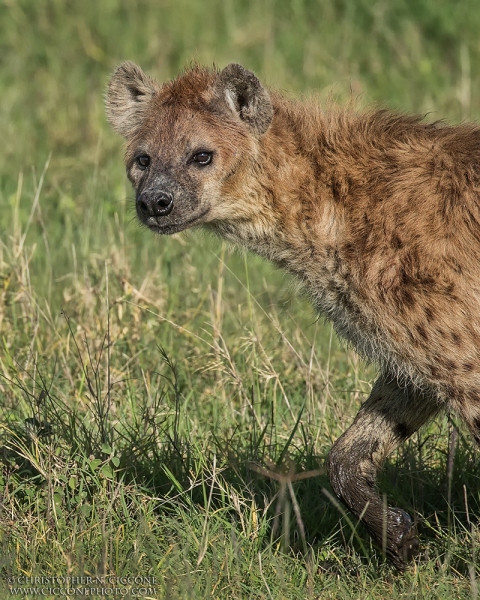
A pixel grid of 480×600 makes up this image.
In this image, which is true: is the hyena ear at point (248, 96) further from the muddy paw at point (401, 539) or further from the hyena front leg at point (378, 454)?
the muddy paw at point (401, 539)

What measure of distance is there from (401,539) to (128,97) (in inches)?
101

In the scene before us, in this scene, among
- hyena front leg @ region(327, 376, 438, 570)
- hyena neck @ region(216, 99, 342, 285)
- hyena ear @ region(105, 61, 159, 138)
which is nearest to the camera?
hyena front leg @ region(327, 376, 438, 570)

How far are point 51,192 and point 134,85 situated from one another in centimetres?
258

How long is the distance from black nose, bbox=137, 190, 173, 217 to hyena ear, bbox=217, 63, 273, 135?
0.53 metres

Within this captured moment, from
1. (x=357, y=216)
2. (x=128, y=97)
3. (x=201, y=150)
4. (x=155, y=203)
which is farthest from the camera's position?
(x=128, y=97)

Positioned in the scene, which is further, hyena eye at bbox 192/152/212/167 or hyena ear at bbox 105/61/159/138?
hyena ear at bbox 105/61/159/138

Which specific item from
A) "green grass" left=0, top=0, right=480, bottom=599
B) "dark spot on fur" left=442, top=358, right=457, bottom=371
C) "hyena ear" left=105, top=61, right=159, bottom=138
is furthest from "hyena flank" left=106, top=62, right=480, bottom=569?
"green grass" left=0, top=0, right=480, bottom=599

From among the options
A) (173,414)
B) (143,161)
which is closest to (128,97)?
(143,161)

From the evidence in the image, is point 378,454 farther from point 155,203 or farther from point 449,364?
point 155,203

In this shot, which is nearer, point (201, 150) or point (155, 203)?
point (155, 203)

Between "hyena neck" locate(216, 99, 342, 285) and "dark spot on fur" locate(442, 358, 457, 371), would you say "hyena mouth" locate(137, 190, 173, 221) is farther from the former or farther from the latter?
"dark spot on fur" locate(442, 358, 457, 371)

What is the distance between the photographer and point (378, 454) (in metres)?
4.86

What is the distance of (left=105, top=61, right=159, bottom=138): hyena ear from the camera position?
529cm

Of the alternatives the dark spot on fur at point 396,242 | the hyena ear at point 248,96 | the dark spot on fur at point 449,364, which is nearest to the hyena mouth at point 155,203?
the hyena ear at point 248,96
